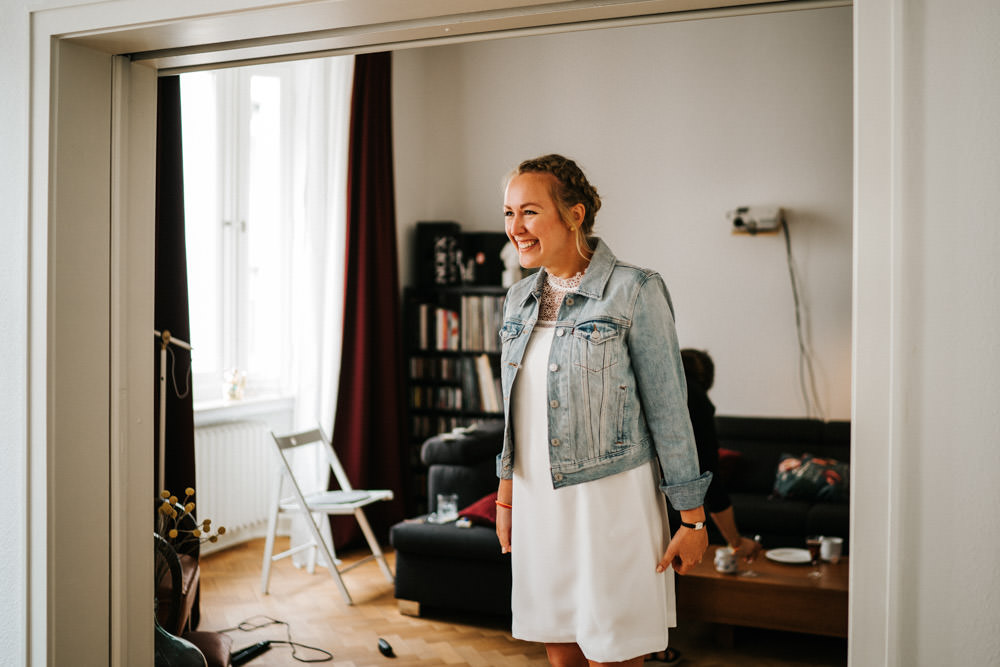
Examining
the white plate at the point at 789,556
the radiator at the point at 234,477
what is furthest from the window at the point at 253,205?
the white plate at the point at 789,556

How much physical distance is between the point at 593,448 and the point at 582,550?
21 centimetres

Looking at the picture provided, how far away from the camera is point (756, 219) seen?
495cm

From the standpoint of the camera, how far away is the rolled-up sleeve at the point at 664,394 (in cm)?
162

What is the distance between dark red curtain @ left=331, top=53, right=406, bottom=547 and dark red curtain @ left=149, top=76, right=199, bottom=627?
4.68 feet

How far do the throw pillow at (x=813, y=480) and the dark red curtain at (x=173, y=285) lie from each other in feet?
9.37

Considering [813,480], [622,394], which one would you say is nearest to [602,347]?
[622,394]

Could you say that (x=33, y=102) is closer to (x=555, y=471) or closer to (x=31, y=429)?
(x=31, y=429)

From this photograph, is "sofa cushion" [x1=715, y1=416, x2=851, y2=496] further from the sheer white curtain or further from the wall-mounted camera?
the sheer white curtain

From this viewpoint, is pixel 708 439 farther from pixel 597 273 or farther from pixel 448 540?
pixel 448 540

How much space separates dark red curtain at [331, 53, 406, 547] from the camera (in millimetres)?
4852

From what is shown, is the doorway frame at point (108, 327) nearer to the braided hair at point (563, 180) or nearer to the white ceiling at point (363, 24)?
the white ceiling at point (363, 24)

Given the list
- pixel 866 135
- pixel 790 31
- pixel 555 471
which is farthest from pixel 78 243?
pixel 790 31

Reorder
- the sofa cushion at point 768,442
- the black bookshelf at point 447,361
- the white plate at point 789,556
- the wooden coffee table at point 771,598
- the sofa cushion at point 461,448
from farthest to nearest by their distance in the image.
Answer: the black bookshelf at point 447,361, the sofa cushion at point 768,442, the sofa cushion at point 461,448, the white plate at point 789,556, the wooden coffee table at point 771,598

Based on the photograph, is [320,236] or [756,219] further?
[756,219]
